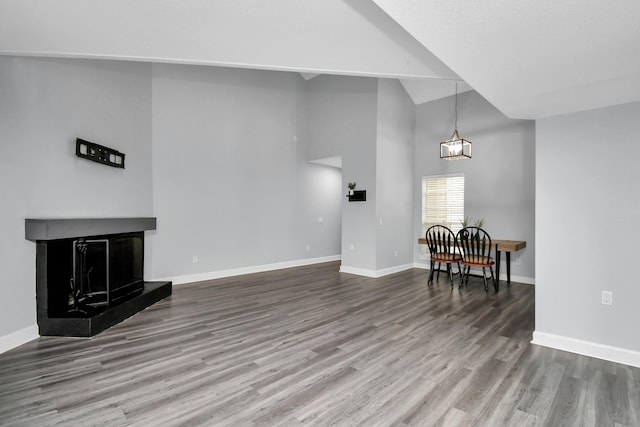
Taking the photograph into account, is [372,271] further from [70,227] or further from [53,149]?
[53,149]

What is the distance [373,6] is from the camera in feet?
6.59

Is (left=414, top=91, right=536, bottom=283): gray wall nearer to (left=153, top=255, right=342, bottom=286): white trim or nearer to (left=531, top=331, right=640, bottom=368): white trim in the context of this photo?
(left=153, top=255, right=342, bottom=286): white trim

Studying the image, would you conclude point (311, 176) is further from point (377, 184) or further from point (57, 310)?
point (57, 310)

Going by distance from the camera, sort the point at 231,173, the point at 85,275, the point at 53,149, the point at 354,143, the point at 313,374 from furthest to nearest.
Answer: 1. the point at 354,143
2. the point at 231,173
3. the point at 85,275
4. the point at 53,149
5. the point at 313,374

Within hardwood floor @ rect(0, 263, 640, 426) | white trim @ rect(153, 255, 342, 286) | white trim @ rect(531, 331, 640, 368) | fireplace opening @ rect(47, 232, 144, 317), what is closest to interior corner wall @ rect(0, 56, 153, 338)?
fireplace opening @ rect(47, 232, 144, 317)

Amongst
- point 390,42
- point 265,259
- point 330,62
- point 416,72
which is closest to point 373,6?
point 390,42

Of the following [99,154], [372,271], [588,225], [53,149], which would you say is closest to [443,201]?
[372,271]

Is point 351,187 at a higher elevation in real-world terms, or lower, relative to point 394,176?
lower

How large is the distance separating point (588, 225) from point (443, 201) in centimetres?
382

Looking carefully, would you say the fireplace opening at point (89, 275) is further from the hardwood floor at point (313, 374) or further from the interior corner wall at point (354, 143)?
the interior corner wall at point (354, 143)

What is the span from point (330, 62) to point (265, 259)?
14.8 feet

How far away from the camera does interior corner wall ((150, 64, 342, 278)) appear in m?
5.00

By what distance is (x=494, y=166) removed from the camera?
19.0ft

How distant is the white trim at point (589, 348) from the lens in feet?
8.24
